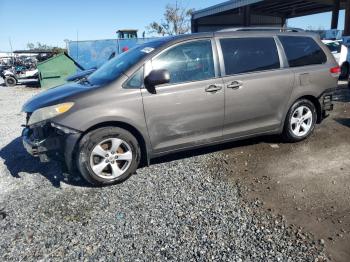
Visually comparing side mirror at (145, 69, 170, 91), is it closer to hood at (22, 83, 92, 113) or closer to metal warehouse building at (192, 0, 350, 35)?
hood at (22, 83, 92, 113)

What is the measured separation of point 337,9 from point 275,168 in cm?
2241

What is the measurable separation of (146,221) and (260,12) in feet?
104

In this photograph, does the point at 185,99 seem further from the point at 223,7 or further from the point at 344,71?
the point at 223,7

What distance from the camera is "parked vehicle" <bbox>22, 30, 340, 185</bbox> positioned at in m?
3.77

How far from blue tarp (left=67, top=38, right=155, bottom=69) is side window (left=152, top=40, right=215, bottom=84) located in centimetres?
1340

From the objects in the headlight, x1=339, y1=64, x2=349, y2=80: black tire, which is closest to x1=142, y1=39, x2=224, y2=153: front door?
the headlight

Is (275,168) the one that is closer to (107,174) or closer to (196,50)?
(196,50)

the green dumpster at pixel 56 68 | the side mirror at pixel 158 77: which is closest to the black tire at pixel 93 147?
the side mirror at pixel 158 77

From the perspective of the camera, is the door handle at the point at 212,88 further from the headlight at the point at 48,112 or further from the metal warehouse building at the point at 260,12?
the metal warehouse building at the point at 260,12

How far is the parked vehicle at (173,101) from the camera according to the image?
3770mm

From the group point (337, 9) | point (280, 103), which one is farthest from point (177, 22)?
point (280, 103)

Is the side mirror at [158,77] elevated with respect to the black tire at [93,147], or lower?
elevated

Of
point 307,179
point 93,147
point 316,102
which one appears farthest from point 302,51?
point 93,147

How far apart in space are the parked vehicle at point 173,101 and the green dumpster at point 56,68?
12613 mm
